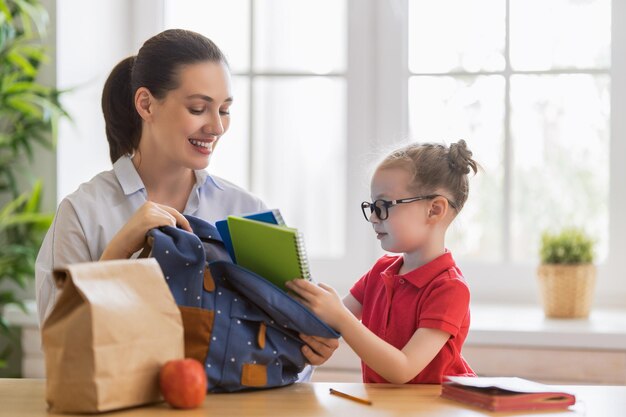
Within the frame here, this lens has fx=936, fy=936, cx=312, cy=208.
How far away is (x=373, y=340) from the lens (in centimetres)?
169

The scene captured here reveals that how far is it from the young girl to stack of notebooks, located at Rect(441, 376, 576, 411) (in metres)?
0.17

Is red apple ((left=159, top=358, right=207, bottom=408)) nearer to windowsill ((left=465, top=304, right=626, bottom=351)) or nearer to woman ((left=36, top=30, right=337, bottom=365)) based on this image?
woman ((left=36, top=30, right=337, bottom=365))

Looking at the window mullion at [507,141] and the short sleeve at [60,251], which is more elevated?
the window mullion at [507,141]

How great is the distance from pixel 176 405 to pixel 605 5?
237 cm

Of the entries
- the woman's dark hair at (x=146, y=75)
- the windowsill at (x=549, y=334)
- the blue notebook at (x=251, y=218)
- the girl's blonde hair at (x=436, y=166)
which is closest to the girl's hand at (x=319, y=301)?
the blue notebook at (x=251, y=218)

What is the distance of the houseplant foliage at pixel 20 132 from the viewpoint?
294 centimetres

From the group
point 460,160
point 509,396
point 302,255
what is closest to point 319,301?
point 302,255

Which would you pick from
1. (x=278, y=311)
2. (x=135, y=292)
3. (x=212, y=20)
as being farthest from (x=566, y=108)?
(x=135, y=292)

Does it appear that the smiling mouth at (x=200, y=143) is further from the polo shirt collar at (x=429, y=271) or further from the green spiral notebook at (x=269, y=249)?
the polo shirt collar at (x=429, y=271)

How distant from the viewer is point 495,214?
10.8 feet

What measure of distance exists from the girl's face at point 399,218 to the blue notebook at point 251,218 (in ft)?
0.91

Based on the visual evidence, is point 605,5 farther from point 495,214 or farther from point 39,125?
point 39,125

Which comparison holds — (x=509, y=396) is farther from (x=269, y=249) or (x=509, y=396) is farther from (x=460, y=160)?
(x=460, y=160)

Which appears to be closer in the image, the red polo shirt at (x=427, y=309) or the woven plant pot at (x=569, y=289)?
the red polo shirt at (x=427, y=309)
